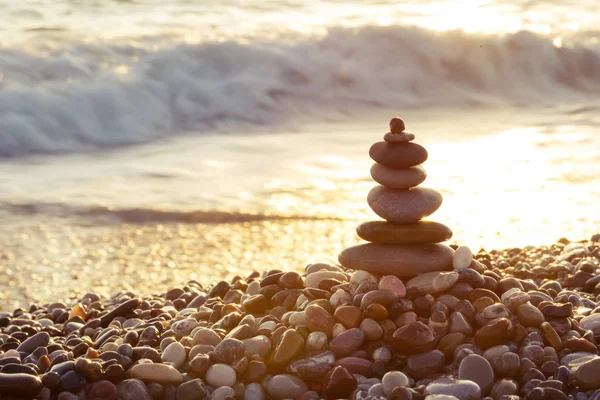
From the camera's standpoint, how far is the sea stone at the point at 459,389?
2.83m

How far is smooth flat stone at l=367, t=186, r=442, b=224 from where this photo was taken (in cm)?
358

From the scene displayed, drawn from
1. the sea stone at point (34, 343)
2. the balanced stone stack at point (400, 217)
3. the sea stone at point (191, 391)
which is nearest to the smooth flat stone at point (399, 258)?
the balanced stone stack at point (400, 217)

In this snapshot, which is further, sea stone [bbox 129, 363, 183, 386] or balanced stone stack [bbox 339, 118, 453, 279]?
balanced stone stack [bbox 339, 118, 453, 279]

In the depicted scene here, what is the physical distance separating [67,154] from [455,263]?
7057mm

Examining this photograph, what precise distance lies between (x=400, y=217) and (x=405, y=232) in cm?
7

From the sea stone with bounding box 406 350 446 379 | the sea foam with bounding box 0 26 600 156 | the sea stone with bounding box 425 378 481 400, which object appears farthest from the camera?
the sea foam with bounding box 0 26 600 156

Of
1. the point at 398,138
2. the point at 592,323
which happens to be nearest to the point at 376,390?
the point at 592,323

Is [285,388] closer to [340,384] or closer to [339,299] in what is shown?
[340,384]

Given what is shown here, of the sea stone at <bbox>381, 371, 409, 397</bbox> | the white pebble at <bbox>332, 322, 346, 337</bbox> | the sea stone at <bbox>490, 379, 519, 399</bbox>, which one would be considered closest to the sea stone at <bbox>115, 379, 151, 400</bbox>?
the white pebble at <bbox>332, 322, 346, 337</bbox>

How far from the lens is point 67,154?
9.62 meters

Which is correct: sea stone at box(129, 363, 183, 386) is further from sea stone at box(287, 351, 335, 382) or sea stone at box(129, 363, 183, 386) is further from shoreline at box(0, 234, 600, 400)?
sea stone at box(287, 351, 335, 382)

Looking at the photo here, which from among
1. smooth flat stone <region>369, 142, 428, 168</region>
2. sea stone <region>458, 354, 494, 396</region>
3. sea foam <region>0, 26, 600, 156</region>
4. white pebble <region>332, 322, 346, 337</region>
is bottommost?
sea stone <region>458, 354, 494, 396</region>

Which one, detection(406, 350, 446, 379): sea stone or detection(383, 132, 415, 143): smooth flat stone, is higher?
detection(383, 132, 415, 143): smooth flat stone

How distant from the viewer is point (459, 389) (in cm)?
284
